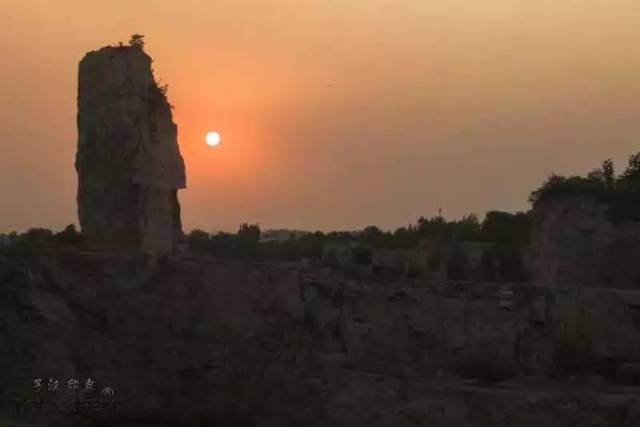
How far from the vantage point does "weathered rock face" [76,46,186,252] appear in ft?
64.9

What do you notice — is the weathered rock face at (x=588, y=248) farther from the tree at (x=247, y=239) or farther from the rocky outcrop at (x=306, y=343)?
the tree at (x=247, y=239)

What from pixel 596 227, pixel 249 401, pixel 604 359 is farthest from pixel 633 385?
pixel 596 227

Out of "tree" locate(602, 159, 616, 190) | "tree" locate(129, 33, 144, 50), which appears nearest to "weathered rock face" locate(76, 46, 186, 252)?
"tree" locate(129, 33, 144, 50)

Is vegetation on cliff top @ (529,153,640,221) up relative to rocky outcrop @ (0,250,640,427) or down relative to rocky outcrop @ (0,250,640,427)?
up

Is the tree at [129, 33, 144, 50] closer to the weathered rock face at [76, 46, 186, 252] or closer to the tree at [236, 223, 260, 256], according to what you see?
the weathered rock face at [76, 46, 186, 252]

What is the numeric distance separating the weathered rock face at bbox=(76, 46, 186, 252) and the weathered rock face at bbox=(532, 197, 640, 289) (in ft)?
32.9

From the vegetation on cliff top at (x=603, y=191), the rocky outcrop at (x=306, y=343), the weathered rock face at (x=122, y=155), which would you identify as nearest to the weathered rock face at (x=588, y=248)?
the vegetation on cliff top at (x=603, y=191)

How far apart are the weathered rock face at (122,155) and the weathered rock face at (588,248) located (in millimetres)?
10037

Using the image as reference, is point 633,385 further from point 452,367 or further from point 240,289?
point 240,289

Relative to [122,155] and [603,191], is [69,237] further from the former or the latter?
[603,191]

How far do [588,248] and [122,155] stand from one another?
1191cm

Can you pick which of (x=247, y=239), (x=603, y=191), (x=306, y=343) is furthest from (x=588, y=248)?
(x=247, y=239)

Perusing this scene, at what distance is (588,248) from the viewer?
24.5m

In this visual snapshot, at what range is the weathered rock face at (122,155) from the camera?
1978cm
